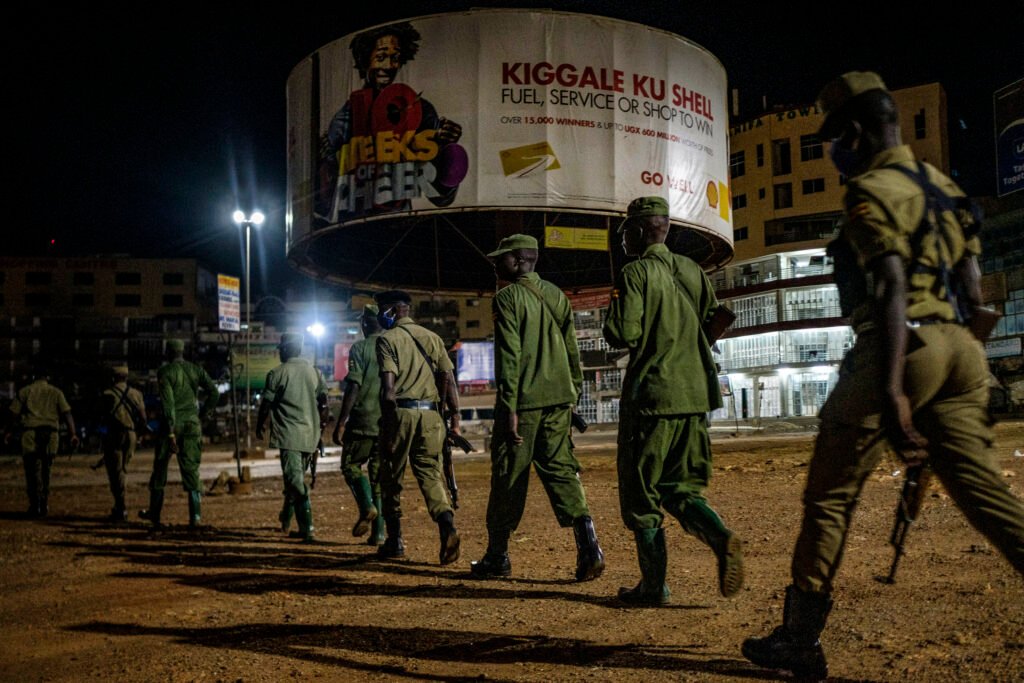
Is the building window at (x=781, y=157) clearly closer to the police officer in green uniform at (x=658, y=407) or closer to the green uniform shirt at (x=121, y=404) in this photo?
the green uniform shirt at (x=121, y=404)

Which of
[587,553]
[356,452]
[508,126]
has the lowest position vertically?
[587,553]

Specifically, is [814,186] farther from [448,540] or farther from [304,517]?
[448,540]

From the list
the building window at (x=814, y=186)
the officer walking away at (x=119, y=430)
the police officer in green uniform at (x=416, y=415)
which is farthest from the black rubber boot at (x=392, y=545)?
the building window at (x=814, y=186)

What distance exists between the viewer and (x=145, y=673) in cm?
361

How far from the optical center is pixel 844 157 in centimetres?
297

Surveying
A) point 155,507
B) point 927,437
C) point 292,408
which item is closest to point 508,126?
point 155,507

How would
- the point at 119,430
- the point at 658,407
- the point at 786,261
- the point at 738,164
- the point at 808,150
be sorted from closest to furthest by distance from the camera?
the point at 658,407, the point at 119,430, the point at 786,261, the point at 808,150, the point at 738,164

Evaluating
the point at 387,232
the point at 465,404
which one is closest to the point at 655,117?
the point at 387,232

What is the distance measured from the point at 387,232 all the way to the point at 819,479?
19.2 m

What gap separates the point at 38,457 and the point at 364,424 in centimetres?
707

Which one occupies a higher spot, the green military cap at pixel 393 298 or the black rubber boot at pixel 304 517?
the green military cap at pixel 393 298

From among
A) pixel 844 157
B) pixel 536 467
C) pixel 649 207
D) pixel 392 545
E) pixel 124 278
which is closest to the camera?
pixel 844 157

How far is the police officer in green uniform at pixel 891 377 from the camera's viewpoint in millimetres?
2590

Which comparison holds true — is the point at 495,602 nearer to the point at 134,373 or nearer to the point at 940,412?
the point at 940,412
